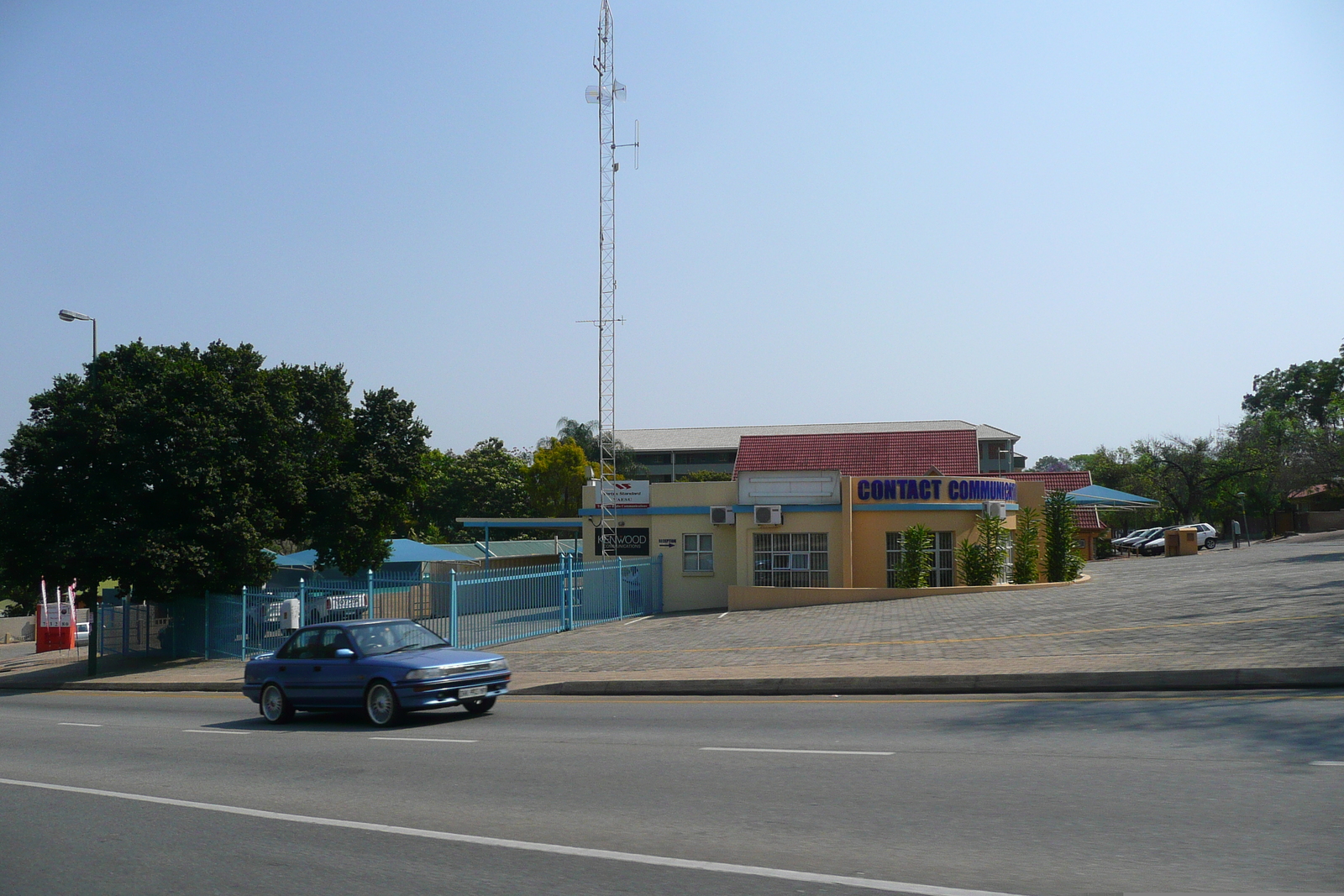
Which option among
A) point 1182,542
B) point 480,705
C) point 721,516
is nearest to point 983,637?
point 480,705

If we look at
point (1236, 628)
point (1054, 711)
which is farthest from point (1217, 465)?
point (1054, 711)

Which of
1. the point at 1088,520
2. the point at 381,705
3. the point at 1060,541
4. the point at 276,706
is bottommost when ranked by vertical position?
the point at 276,706

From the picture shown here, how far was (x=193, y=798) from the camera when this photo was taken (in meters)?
9.20

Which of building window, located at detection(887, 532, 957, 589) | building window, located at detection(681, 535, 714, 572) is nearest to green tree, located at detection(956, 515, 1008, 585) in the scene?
building window, located at detection(887, 532, 957, 589)

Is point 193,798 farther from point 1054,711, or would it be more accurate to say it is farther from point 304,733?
point 1054,711

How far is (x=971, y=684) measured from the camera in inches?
537

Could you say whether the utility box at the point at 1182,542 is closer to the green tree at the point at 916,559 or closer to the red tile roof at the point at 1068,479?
the red tile roof at the point at 1068,479

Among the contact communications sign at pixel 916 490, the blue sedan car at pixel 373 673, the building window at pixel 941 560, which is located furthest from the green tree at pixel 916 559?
the blue sedan car at pixel 373 673

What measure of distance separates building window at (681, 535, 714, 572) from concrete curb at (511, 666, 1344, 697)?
1506cm

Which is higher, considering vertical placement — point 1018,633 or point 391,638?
point 391,638

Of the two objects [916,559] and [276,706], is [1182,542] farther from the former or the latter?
[276,706]

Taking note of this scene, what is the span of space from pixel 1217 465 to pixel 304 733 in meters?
70.2

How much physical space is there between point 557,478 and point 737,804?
190 feet

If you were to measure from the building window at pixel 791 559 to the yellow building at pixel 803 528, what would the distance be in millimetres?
25
